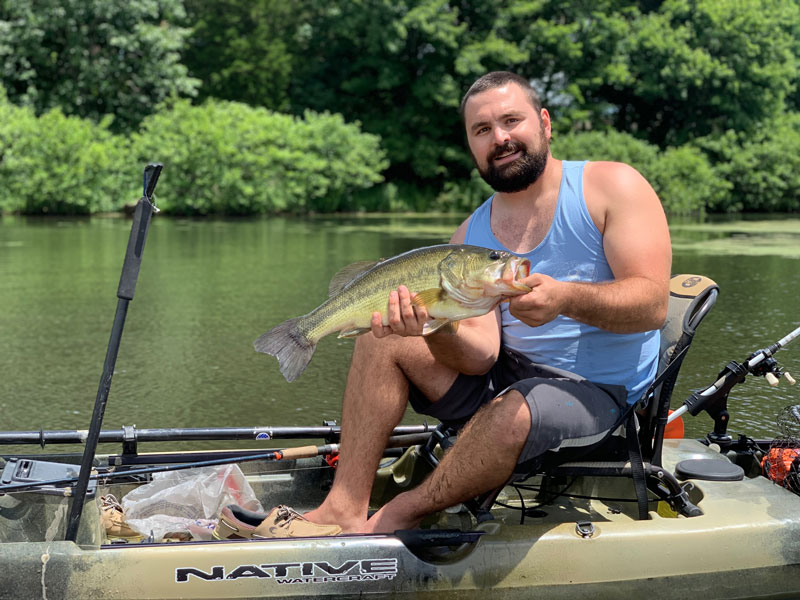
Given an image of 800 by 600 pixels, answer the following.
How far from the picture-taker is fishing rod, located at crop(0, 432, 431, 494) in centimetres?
377

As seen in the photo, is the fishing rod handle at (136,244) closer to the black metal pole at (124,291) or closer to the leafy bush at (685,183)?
the black metal pole at (124,291)

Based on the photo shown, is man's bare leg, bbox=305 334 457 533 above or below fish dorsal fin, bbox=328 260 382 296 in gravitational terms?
below

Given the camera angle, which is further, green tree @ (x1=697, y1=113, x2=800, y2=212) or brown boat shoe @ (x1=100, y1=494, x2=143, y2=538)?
green tree @ (x1=697, y1=113, x2=800, y2=212)

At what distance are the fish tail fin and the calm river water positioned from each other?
3.31m

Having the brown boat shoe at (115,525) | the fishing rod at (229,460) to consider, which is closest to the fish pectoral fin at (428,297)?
the fishing rod at (229,460)

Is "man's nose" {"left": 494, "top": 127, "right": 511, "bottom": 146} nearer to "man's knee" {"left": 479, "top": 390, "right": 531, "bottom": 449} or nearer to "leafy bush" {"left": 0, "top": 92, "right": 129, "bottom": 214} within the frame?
"man's knee" {"left": 479, "top": 390, "right": 531, "bottom": 449}

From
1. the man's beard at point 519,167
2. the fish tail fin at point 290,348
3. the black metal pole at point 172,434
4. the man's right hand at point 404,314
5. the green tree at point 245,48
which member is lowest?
the black metal pole at point 172,434

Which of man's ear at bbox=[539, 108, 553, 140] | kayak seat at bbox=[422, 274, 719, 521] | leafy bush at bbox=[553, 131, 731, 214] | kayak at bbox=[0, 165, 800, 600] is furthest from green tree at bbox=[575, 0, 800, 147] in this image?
kayak at bbox=[0, 165, 800, 600]

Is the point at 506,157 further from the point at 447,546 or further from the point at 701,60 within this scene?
the point at 701,60

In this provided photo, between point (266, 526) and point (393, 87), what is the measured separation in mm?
42900

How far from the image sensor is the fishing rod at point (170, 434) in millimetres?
4402

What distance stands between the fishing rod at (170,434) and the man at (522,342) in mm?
428

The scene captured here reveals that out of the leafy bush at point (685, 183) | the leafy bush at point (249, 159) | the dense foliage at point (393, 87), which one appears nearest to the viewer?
the leafy bush at point (249, 159)

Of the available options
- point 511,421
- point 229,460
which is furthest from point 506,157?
point 229,460
